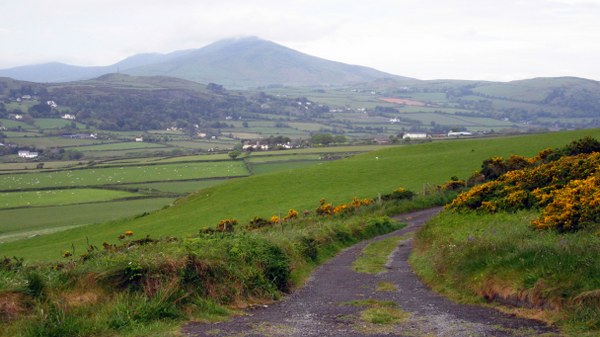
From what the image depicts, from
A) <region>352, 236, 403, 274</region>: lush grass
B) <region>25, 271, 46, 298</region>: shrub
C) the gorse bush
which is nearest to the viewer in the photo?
<region>25, 271, 46, 298</region>: shrub

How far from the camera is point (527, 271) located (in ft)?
46.8

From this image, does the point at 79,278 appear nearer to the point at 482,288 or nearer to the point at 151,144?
the point at 482,288

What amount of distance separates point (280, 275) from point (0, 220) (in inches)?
2021

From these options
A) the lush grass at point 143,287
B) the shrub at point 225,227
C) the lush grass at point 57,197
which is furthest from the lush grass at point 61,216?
the lush grass at point 143,287

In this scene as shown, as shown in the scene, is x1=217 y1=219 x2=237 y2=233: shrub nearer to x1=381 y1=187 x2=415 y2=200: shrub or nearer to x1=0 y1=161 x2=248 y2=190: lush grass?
x1=381 y1=187 x2=415 y2=200: shrub

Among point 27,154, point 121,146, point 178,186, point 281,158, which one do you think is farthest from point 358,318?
point 121,146

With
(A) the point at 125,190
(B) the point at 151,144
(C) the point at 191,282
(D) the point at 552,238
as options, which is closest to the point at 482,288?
(D) the point at 552,238

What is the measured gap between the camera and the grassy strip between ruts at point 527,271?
1241cm

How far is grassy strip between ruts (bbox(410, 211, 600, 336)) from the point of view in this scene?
40.7 feet

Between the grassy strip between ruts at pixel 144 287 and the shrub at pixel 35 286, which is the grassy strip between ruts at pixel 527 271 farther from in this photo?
the shrub at pixel 35 286

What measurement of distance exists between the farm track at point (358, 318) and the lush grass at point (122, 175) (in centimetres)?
6405

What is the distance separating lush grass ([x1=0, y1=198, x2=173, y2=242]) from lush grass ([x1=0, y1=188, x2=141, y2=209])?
6.70 ft

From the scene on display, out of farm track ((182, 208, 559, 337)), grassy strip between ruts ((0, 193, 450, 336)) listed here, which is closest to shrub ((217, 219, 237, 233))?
grassy strip between ruts ((0, 193, 450, 336))

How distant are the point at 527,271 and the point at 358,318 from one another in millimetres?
3771
